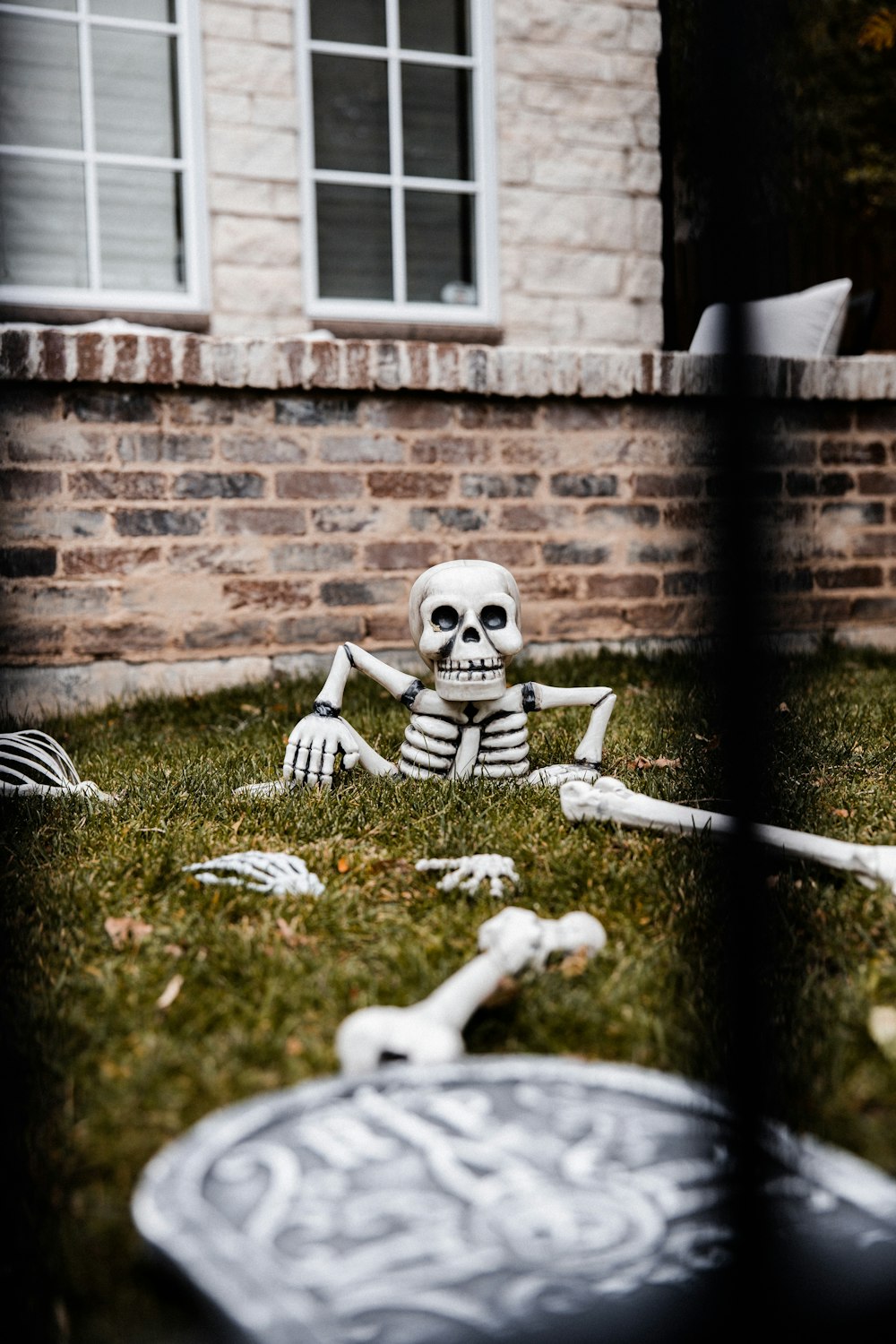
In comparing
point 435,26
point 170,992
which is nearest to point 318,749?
point 170,992

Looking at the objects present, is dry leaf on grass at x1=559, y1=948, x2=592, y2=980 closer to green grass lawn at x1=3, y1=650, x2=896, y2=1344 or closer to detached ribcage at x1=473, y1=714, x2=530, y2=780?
green grass lawn at x1=3, y1=650, x2=896, y2=1344

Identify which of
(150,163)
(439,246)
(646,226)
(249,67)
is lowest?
(439,246)

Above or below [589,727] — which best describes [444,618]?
above

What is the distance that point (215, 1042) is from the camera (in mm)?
1751

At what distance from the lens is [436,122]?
712cm

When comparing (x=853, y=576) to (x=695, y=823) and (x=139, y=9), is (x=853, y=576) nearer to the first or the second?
(x=695, y=823)

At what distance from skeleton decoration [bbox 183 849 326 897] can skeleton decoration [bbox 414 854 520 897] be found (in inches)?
9.7

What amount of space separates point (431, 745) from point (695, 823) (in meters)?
0.82

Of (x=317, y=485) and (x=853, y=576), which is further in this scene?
(x=853, y=576)

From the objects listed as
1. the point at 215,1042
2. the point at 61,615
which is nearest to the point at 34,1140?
the point at 215,1042

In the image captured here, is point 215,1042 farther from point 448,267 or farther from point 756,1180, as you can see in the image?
point 448,267

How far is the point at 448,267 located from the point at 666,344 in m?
1.41

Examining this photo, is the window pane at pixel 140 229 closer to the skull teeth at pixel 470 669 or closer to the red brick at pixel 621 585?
the red brick at pixel 621 585

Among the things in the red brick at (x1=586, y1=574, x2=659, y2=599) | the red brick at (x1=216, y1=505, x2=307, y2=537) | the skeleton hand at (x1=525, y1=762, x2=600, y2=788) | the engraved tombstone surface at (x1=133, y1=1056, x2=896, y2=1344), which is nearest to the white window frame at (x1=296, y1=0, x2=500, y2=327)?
the red brick at (x1=216, y1=505, x2=307, y2=537)
